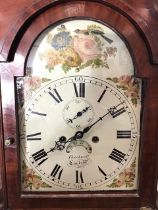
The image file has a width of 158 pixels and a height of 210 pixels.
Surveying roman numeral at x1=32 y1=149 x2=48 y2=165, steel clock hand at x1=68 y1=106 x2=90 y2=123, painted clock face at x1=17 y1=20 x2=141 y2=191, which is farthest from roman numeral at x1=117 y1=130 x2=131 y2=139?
roman numeral at x1=32 y1=149 x2=48 y2=165

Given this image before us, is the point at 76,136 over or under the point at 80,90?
under

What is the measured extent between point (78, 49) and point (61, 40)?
0.18 feet

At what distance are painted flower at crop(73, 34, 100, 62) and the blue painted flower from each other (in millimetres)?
20

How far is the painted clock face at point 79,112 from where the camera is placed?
0.79 m

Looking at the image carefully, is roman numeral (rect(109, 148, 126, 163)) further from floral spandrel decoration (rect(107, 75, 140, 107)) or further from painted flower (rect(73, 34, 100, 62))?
painted flower (rect(73, 34, 100, 62))

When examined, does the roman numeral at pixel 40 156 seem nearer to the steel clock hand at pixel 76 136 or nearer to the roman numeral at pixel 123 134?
the steel clock hand at pixel 76 136

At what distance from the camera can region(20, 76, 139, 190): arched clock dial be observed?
82 centimetres

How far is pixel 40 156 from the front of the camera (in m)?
0.85

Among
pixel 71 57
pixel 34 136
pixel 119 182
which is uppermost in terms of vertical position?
pixel 71 57

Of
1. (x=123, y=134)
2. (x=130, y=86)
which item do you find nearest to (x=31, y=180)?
(x=123, y=134)

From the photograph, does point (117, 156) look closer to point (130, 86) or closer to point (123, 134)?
point (123, 134)

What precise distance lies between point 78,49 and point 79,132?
25 cm

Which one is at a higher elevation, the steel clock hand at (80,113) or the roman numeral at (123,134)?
the steel clock hand at (80,113)

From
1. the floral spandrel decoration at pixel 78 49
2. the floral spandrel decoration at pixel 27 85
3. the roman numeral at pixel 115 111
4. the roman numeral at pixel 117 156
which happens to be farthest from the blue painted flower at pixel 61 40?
the roman numeral at pixel 117 156
